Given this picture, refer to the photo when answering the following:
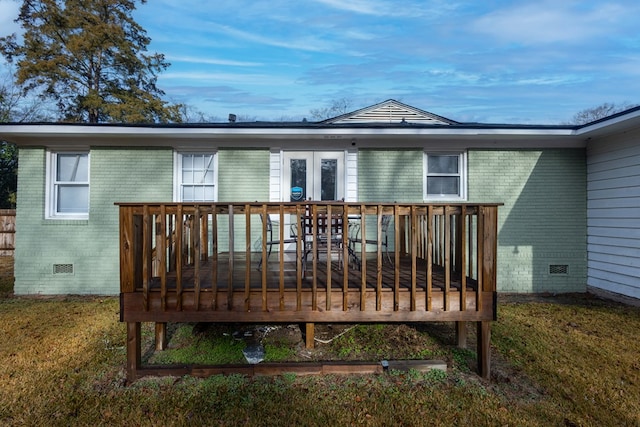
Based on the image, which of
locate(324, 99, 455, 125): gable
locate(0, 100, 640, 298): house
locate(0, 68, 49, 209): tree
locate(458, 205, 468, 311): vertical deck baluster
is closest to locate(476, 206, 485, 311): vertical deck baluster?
locate(458, 205, 468, 311): vertical deck baluster

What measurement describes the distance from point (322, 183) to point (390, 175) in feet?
4.23

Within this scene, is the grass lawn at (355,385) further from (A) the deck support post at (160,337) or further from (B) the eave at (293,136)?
(B) the eave at (293,136)

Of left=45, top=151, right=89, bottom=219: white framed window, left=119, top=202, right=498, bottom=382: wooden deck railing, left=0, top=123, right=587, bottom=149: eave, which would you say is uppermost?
left=0, top=123, right=587, bottom=149: eave

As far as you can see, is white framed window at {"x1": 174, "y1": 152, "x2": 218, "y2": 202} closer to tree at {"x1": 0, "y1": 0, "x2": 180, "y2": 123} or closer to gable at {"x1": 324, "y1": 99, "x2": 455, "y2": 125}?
gable at {"x1": 324, "y1": 99, "x2": 455, "y2": 125}

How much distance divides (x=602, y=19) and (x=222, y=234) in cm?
A: 1421

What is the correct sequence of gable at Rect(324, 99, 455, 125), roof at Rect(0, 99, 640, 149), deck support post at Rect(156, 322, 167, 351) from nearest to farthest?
deck support post at Rect(156, 322, 167, 351) → roof at Rect(0, 99, 640, 149) → gable at Rect(324, 99, 455, 125)

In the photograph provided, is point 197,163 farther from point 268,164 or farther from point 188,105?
point 188,105

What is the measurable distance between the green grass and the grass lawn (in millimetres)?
11

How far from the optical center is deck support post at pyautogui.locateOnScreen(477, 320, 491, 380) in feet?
10.8

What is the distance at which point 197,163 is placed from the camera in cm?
686

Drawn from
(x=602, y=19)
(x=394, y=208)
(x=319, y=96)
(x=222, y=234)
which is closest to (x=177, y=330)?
(x=222, y=234)

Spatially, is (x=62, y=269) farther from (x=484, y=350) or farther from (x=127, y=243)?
(x=484, y=350)

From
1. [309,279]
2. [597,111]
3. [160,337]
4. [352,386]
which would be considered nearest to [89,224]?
[160,337]

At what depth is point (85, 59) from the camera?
688 inches
